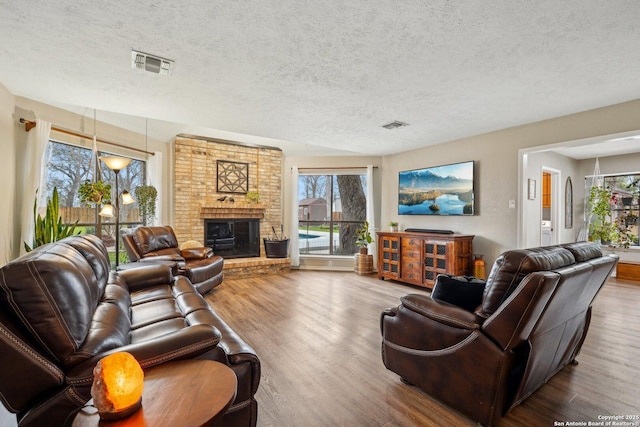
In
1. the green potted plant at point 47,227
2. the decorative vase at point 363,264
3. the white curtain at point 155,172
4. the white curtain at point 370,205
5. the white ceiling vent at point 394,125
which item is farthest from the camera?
the white curtain at point 370,205

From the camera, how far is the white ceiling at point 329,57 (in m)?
1.87

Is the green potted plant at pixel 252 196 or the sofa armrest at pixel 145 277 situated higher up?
the green potted plant at pixel 252 196

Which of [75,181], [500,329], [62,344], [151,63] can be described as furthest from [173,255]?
[500,329]

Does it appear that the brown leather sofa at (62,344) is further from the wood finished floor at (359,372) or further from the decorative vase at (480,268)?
the decorative vase at (480,268)

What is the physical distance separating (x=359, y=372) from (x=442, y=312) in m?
0.87

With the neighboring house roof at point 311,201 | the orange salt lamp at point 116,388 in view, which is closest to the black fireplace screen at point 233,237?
the neighboring house roof at point 311,201

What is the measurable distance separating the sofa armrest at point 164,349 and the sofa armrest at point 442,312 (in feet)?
3.96

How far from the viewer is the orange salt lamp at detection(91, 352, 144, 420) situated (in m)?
0.87

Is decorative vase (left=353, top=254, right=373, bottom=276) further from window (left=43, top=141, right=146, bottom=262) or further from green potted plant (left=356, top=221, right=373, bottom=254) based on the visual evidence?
window (left=43, top=141, right=146, bottom=262)

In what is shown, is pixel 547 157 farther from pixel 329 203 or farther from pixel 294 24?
pixel 294 24

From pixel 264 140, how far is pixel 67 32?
4.05m

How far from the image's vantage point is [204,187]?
5.76 meters

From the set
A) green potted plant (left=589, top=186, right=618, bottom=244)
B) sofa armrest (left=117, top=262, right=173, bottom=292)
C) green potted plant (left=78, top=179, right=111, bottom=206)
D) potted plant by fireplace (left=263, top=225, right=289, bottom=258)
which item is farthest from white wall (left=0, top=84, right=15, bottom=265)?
green potted plant (left=589, top=186, right=618, bottom=244)

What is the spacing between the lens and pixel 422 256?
4922 millimetres
